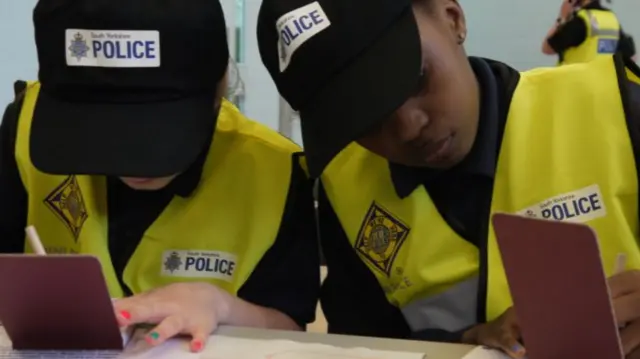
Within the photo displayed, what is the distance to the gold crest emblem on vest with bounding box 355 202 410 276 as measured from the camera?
0.94 m

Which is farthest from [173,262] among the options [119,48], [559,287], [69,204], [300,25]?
[559,287]

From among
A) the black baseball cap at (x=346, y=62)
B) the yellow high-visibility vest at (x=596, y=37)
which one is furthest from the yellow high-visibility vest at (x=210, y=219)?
the yellow high-visibility vest at (x=596, y=37)

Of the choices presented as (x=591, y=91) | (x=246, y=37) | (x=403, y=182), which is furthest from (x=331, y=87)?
(x=246, y=37)

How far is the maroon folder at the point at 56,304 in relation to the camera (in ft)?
2.13

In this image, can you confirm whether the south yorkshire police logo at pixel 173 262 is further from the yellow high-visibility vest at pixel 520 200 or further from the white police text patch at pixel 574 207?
the white police text patch at pixel 574 207

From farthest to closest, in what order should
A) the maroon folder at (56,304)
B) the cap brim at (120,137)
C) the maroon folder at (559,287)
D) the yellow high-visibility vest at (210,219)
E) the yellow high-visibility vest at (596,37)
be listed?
the yellow high-visibility vest at (596,37), the yellow high-visibility vest at (210,219), the cap brim at (120,137), the maroon folder at (56,304), the maroon folder at (559,287)

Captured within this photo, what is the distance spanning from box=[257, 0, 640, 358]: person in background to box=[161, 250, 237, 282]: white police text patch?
126mm

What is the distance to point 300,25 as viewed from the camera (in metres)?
0.76

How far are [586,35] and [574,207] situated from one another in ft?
5.94

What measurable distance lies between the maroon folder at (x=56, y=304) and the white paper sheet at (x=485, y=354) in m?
0.30

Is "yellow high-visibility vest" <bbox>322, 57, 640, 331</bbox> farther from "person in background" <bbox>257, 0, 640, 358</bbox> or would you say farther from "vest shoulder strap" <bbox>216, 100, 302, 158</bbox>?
"vest shoulder strap" <bbox>216, 100, 302, 158</bbox>

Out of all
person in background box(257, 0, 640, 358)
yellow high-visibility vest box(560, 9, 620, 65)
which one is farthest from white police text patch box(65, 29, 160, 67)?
yellow high-visibility vest box(560, 9, 620, 65)

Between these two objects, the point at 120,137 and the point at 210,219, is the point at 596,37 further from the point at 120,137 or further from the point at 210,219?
the point at 120,137

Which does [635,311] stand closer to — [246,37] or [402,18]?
[402,18]
